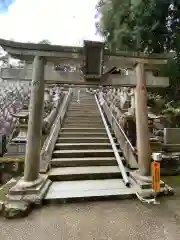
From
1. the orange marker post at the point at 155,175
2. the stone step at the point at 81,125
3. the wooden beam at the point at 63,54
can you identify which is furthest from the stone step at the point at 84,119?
the orange marker post at the point at 155,175

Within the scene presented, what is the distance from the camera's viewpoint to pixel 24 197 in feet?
14.8

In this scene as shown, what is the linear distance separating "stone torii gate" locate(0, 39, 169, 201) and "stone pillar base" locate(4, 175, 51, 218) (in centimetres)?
3

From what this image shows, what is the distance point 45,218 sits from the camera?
4.00 m

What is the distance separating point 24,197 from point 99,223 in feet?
5.79

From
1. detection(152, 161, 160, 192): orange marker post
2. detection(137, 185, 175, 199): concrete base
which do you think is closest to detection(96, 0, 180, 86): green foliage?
detection(137, 185, 175, 199): concrete base

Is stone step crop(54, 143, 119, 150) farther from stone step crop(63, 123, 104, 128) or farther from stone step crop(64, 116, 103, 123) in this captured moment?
stone step crop(64, 116, 103, 123)

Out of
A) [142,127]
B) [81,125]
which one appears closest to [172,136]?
[142,127]

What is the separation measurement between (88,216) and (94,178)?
1.94m

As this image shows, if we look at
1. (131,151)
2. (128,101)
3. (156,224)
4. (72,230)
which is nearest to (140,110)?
(131,151)

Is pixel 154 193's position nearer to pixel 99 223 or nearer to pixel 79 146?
pixel 99 223

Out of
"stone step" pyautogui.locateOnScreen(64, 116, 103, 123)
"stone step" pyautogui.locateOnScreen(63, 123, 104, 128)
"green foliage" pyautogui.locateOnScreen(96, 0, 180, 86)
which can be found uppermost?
"green foliage" pyautogui.locateOnScreen(96, 0, 180, 86)

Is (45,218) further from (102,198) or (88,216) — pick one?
(102,198)

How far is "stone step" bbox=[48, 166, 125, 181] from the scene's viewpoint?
19.4 feet

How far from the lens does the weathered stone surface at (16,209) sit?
3967 millimetres
